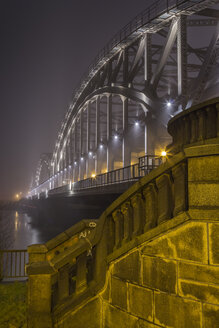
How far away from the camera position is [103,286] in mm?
4812

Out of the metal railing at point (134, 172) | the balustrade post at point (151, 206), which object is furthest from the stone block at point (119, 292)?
the metal railing at point (134, 172)

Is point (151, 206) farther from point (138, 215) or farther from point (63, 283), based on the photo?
point (63, 283)

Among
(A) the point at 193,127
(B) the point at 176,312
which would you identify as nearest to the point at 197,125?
(A) the point at 193,127

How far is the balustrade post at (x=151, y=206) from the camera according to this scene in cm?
421

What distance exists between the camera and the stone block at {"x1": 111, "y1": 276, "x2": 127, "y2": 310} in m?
4.48

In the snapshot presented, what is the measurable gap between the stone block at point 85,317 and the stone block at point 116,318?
0.13 meters

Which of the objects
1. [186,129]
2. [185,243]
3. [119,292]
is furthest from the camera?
[186,129]

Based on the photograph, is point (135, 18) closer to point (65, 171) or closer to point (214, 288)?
point (214, 288)

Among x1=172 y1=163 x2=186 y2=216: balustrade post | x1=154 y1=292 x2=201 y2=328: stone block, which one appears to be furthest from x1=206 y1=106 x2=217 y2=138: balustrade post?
x1=154 y1=292 x2=201 y2=328: stone block

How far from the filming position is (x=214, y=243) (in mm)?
3525

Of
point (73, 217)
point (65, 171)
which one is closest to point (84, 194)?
point (73, 217)

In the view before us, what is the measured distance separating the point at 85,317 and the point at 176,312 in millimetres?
1735

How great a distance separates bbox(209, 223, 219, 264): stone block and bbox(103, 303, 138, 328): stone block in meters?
1.66

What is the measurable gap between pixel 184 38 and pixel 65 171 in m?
56.8
